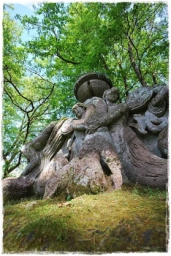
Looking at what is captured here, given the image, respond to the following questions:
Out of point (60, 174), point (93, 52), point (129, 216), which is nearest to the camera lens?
point (129, 216)

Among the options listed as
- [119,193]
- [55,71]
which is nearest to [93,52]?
[55,71]

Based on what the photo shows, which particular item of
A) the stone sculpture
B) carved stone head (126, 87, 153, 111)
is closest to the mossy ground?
the stone sculpture

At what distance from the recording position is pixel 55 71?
34.0ft

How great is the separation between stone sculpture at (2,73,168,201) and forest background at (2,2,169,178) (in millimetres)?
2936

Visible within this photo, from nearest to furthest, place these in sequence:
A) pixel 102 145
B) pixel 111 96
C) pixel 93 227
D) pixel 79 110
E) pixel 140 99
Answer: pixel 93 227, pixel 102 145, pixel 140 99, pixel 111 96, pixel 79 110

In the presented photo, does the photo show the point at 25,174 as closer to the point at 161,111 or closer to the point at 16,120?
the point at 161,111

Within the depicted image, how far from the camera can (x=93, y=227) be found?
2320 millimetres

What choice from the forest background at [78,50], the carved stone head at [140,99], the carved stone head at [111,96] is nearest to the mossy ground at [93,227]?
the carved stone head at [140,99]

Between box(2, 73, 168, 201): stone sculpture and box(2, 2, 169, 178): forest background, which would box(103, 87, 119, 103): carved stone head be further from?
box(2, 2, 169, 178): forest background

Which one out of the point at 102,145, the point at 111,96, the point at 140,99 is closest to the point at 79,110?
the point at 111,96

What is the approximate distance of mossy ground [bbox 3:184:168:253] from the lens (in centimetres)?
208

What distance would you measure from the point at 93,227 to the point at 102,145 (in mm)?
1954

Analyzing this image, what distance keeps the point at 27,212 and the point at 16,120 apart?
1034 cm

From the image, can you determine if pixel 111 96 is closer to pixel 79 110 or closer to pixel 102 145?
pixel 79 110
